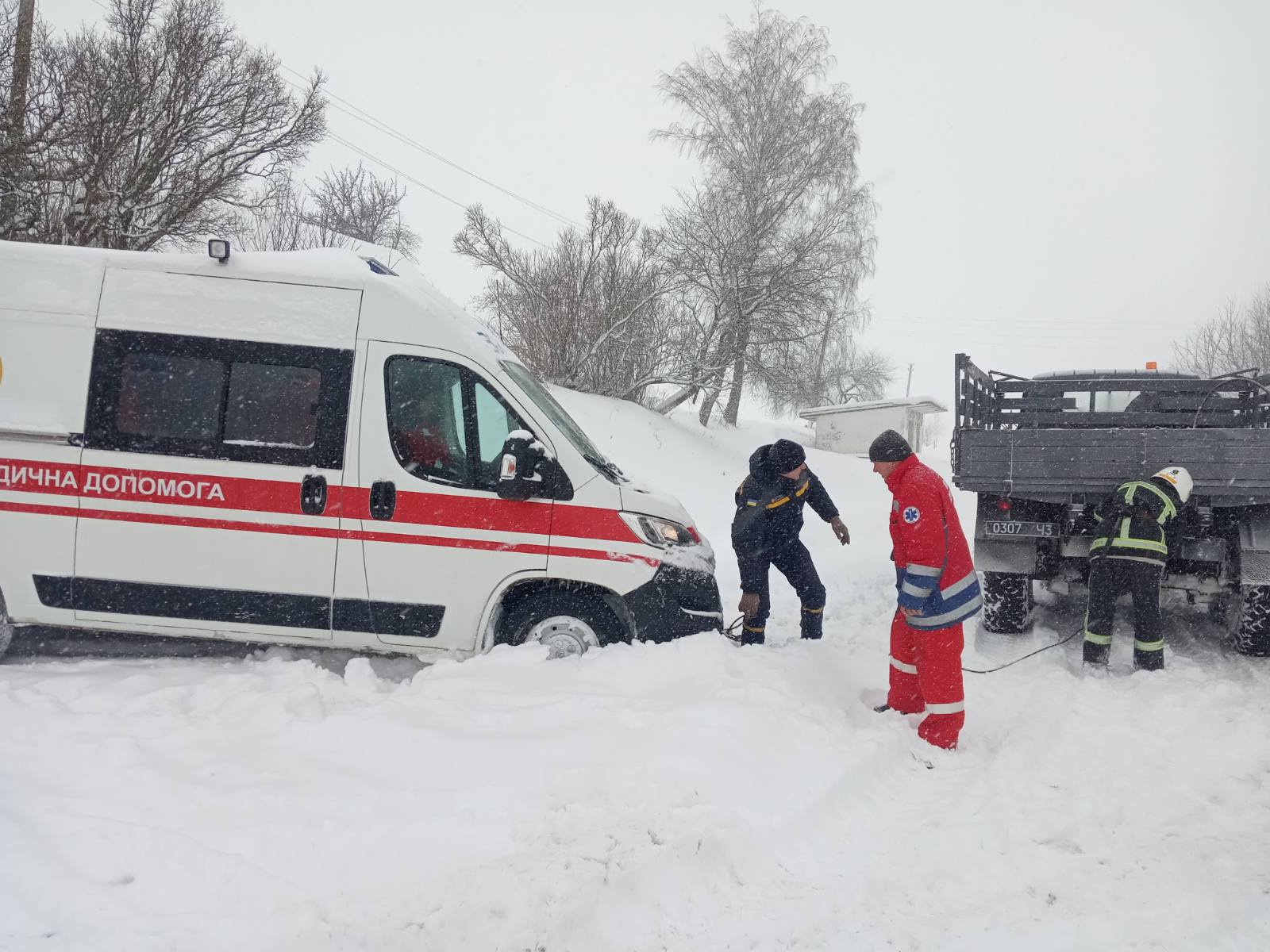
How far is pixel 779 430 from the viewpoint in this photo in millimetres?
32500

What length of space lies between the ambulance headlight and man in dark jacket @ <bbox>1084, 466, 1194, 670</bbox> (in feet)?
9.84

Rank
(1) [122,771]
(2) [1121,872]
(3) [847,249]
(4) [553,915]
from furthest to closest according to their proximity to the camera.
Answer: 1. (3) [847,249]
2. (1) [122,771]
3. (2) [1121,872]
4. (4) [553,915]

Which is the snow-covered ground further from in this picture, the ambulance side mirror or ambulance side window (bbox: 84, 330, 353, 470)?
ambulance side window (bbox: 84, 330, 353, 470)

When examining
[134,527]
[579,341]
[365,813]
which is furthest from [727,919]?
[579,341]

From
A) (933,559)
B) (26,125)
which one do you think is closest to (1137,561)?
(933,559)

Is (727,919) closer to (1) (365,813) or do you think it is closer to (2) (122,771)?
(1) (365,813)

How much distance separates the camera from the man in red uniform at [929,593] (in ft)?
14.3

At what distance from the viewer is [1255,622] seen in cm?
597

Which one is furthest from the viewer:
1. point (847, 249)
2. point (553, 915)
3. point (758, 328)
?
point (847, 249)

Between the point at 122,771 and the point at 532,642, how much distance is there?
195 cm

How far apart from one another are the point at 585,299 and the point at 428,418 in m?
15.5

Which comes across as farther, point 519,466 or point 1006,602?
point 1006,602

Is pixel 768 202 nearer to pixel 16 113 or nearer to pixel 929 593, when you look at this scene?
pixel 16 113

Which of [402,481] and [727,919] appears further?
[402,481]
